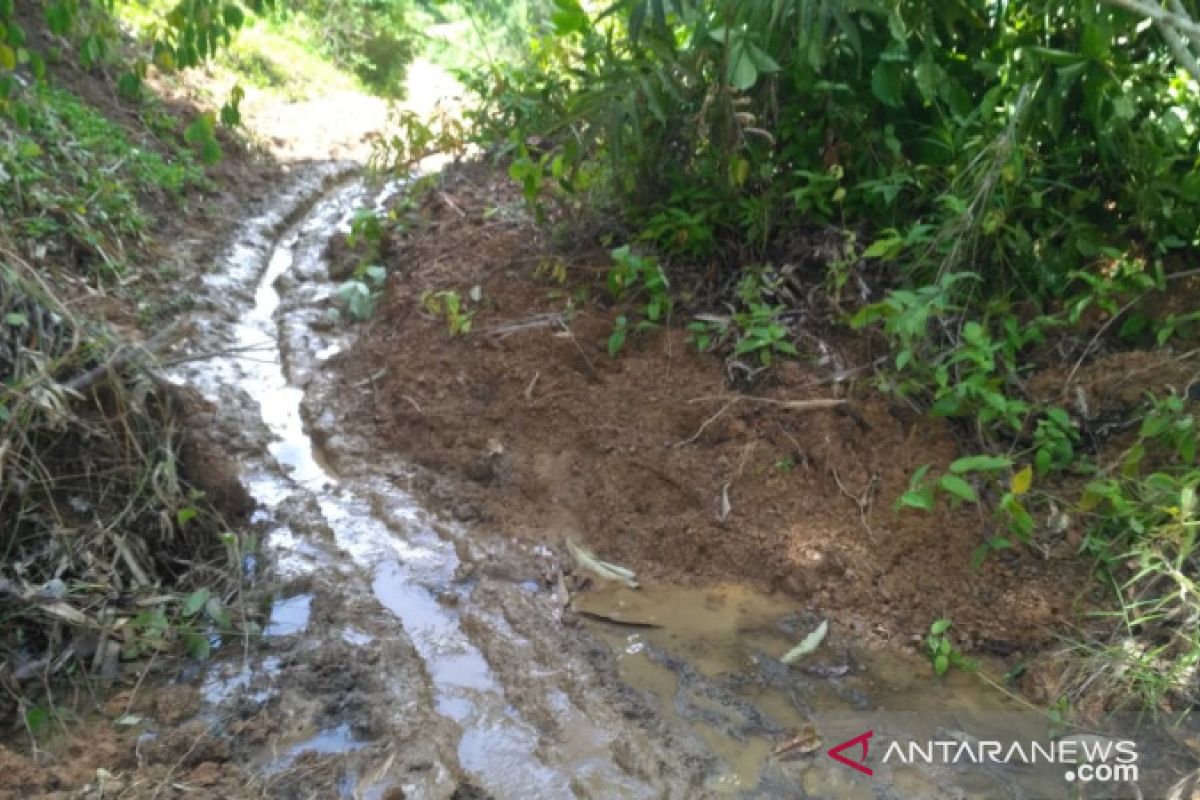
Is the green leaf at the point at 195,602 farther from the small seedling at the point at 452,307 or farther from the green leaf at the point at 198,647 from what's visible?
the small seedling at the point at 452,307

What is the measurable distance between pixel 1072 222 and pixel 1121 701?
1788 millimetres

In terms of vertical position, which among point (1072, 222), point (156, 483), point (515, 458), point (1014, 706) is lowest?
point (1014, 706)

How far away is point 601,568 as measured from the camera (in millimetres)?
3494

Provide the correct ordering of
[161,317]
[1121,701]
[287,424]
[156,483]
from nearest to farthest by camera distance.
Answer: [1121,701] < [156,483] < [287,424] < [161,317]

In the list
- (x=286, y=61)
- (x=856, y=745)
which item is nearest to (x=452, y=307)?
(x=856, y=745)

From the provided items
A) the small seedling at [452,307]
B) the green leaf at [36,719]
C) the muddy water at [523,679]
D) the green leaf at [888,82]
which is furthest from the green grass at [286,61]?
the green leaf at [36,719]

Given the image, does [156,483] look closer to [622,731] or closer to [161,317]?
[622,731]

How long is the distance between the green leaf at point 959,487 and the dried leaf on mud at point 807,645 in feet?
1.98

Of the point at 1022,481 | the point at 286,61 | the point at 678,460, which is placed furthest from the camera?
the point at 286,61

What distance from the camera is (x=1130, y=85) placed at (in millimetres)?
3422

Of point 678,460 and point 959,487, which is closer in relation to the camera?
point 959,487

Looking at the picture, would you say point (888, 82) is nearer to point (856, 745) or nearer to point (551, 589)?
point (551, 589)

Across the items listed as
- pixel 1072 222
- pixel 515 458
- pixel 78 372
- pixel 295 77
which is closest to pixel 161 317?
pixel 78 372

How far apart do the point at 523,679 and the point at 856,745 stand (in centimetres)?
101
